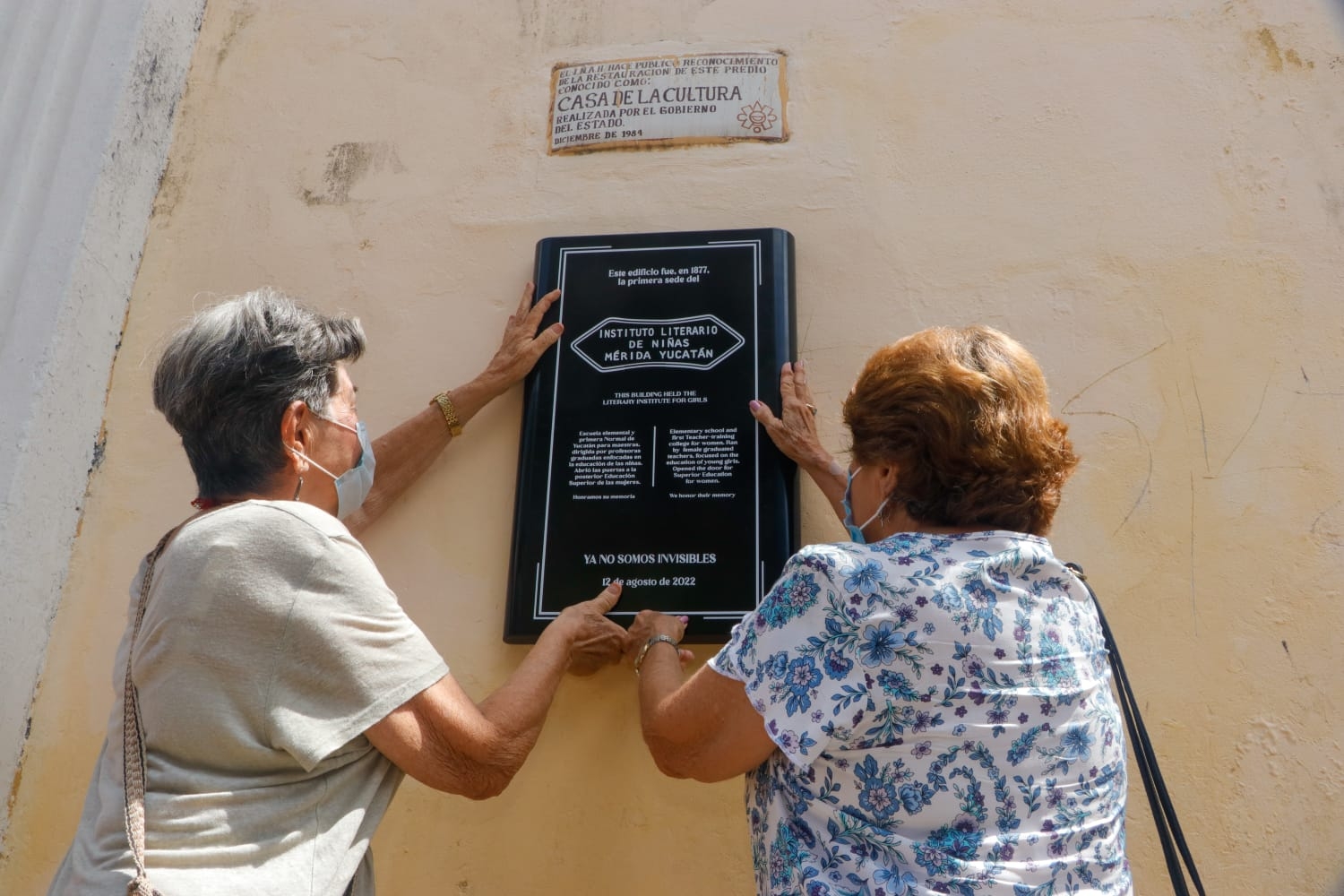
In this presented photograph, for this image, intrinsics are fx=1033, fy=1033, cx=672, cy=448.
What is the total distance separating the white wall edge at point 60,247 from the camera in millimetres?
2797

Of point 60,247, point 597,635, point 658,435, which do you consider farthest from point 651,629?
point 60,247

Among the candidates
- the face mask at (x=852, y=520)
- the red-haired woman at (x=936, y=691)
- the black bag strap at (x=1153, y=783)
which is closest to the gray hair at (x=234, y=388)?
the red-haired woman at (x=936, y=691)

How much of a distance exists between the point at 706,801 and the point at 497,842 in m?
0.50

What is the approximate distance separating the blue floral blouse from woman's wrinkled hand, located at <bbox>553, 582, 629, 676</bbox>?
669 mm

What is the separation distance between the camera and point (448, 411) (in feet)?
8.84

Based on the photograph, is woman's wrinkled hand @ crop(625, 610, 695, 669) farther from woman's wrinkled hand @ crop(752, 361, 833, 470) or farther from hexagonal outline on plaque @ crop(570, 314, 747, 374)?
hexagonal outline on plaque @ crop(570, 314, 747, 374)

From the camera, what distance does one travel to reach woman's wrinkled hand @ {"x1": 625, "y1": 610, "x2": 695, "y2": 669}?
229cm

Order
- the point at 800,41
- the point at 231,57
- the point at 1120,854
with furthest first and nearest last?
the point at 231,57
the point at 800,41
the point at 1120,854

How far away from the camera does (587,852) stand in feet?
7.84

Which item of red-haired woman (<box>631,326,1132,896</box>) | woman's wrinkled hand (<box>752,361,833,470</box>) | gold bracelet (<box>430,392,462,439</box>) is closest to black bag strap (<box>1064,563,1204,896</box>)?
red-haired woman (<box>631,326,1132,896</box>)

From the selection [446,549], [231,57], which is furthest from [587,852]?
[231,57]

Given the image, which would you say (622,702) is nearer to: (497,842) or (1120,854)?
(497,842)

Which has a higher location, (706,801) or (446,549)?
(446,549)

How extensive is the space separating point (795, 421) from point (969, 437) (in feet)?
2.59
